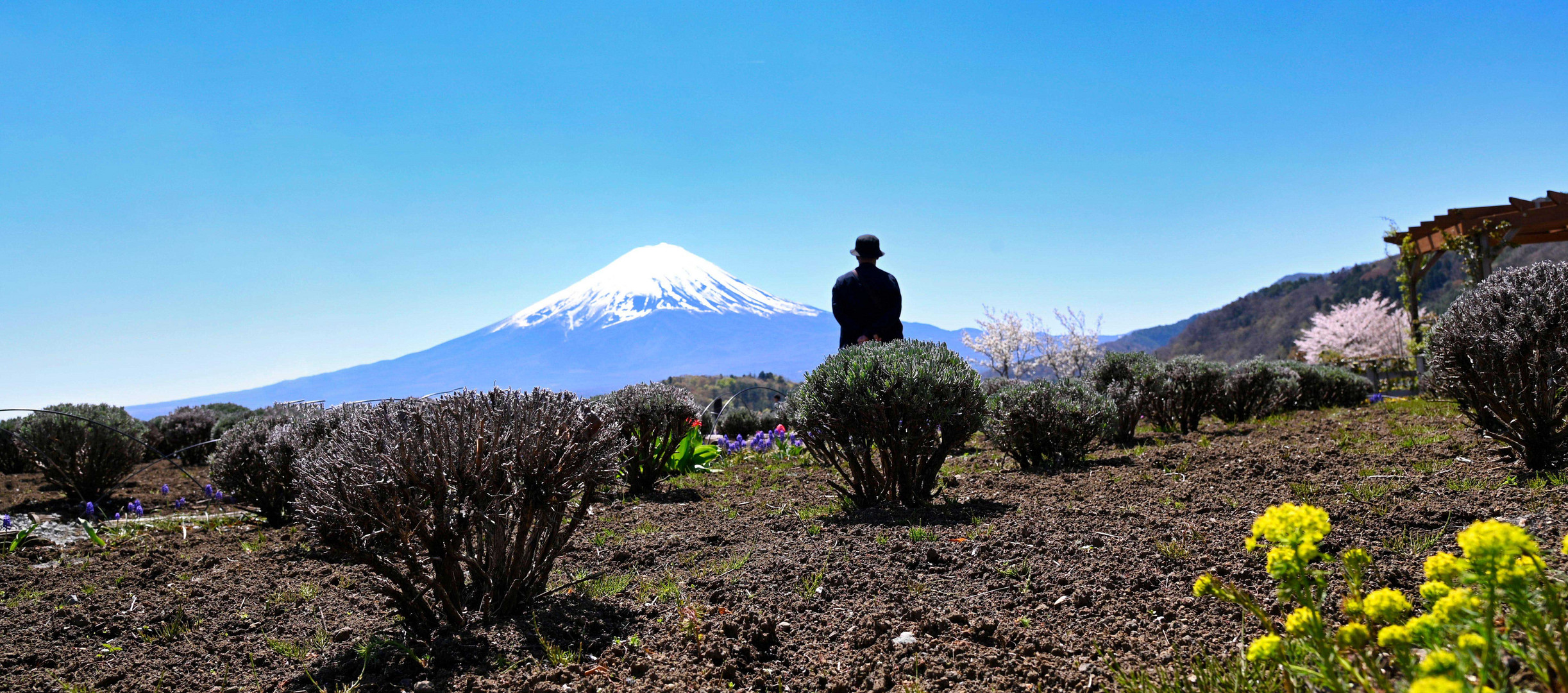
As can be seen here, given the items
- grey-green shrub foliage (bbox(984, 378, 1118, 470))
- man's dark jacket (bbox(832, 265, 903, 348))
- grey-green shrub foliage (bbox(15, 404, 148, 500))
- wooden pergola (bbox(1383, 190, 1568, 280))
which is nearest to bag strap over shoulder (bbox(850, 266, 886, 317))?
man's dark jacket (bbox(832, 265, 903, 348))

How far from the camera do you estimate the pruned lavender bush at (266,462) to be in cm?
649

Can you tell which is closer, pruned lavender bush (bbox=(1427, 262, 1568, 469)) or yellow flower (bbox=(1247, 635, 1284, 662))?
yellow flower (bbox=(1247, 635, 1284, 662))

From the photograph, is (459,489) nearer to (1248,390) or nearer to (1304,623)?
(1304,623)

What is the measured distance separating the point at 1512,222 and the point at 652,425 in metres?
17.2

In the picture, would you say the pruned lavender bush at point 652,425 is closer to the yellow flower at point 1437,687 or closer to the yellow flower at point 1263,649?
the yellow flower at point 1263,649

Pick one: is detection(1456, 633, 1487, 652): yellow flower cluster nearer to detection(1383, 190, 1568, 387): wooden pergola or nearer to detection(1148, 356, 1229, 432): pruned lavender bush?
detection(1148, 356, 1229, 432): pruned lavender bush

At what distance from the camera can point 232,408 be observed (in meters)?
17.3

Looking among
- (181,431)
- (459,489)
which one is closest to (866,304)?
(459,489)

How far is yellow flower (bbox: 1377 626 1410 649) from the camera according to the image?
1418 mm

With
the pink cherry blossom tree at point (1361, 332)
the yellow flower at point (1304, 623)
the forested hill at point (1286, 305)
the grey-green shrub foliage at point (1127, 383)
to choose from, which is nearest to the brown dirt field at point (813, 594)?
the yellow flower at point (1304, 623)

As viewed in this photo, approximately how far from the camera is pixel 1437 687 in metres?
1.13

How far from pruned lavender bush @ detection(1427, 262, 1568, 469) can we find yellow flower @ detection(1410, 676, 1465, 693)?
14.4ft

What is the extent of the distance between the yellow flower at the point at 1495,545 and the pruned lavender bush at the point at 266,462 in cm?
712

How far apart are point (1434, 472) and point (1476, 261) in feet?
48.8
